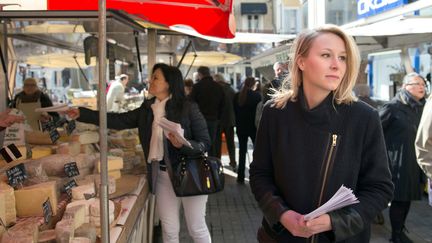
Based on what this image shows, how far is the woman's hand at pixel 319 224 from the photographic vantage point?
1.83 m

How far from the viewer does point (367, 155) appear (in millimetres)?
1965

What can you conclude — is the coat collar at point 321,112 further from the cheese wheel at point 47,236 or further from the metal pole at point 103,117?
the cheese wheel at point 47,236

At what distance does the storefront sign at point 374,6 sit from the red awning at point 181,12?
16.6 feet

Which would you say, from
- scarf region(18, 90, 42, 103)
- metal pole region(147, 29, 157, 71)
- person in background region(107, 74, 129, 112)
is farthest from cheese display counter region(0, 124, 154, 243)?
person in background region(107, 74, 129, 112)

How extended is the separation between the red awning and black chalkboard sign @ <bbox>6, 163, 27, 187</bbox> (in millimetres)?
1873

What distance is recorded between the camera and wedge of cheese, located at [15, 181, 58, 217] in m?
2.61

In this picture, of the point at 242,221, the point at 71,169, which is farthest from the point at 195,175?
the point at 242,221

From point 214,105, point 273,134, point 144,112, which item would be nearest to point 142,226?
point 144,112

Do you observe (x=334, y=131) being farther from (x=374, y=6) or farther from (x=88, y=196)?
(x=374, y=6)

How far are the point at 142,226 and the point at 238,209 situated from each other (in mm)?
2869

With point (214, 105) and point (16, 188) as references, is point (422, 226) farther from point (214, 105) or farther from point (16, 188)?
point (16, 188)

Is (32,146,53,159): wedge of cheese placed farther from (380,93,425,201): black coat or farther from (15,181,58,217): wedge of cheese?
(380,93,425,201): black coat

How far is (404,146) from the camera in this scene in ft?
16.8

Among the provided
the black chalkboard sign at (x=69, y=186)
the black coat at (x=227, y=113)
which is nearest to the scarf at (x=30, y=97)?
the black coat at (x=227, y=113)
